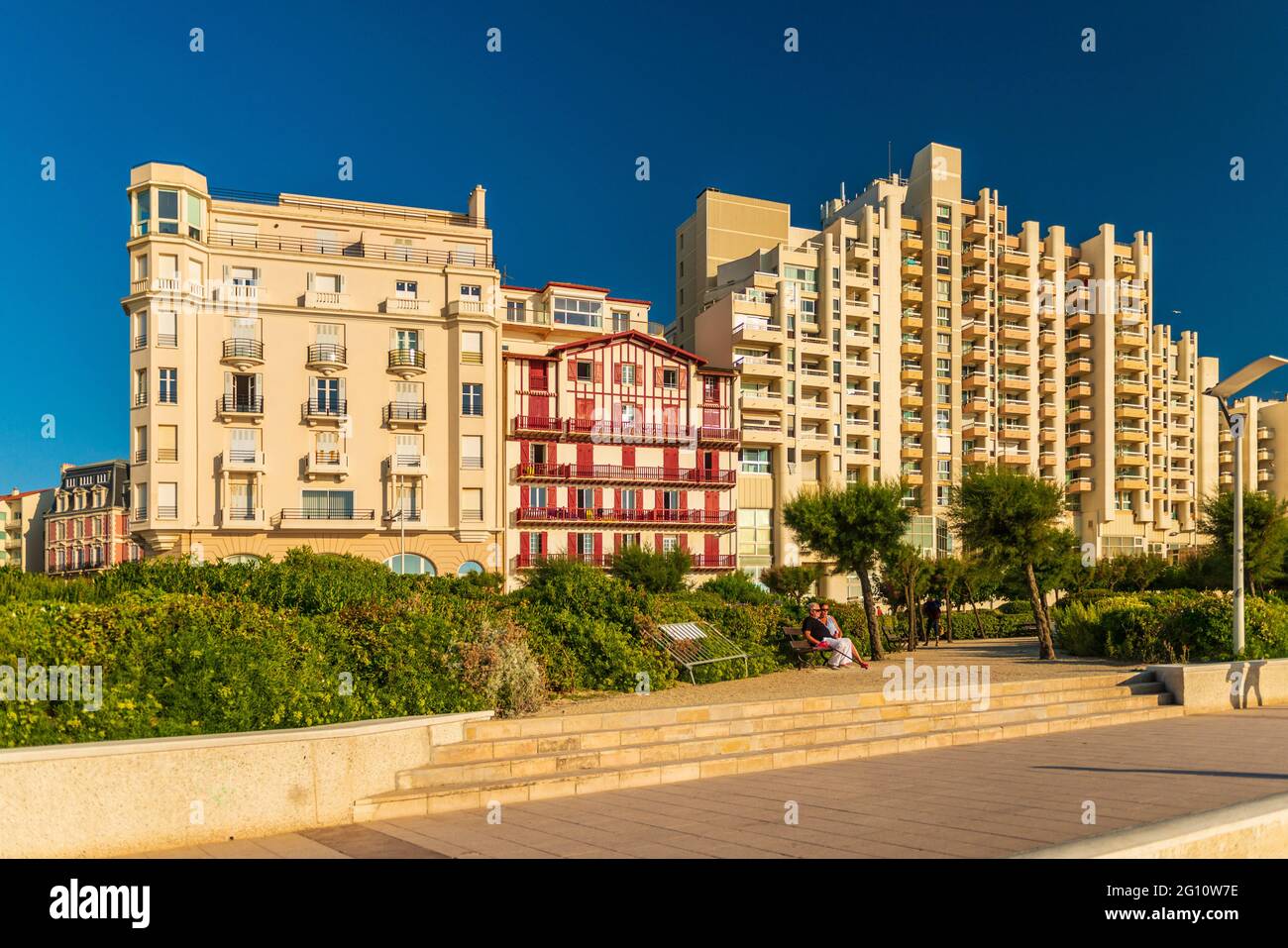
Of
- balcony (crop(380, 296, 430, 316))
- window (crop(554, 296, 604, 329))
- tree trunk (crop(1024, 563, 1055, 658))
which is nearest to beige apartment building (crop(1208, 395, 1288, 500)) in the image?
window (crop(554, 296, 604, 329))

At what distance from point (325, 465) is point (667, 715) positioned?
1740 inches

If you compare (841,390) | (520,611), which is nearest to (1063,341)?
(841,390)

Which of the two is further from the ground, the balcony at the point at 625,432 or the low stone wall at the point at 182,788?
the balcony at the point at 625,432

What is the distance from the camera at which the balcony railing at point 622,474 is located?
56.3 metres

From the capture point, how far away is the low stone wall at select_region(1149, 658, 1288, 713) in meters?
15.6

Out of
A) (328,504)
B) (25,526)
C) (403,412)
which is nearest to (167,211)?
(403,412)

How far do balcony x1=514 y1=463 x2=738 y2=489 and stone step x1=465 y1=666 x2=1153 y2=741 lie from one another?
42.7 m

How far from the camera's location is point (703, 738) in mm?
11461

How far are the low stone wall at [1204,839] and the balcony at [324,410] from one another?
5021 centimetres

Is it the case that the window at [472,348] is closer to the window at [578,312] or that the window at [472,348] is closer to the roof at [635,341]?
the roof at [635,341]

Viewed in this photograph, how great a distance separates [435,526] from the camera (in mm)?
53656

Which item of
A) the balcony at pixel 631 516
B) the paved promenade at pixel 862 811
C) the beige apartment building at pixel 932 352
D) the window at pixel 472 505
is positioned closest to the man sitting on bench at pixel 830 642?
the paved promenade at pixel 862 811

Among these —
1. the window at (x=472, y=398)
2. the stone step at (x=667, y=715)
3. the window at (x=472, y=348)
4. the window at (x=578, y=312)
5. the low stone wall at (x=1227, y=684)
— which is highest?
the window at (x=578, y=312)
